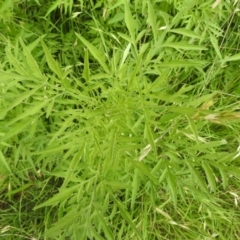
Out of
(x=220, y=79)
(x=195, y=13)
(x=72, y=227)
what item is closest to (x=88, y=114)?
(x=72, y=227)

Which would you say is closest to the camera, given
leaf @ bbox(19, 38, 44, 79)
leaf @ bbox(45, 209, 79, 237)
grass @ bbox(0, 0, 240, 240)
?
leaf @ bbox(19, 38, 44, 79)

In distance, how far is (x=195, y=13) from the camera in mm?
1586

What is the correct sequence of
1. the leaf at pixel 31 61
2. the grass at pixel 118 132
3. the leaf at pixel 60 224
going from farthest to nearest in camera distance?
the grass at pixel 118 132 → the leaf at pixel 60 224 → the leaf at pixel 31 61

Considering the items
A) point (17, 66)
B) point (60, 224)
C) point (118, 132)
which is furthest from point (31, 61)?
point (60, 224)

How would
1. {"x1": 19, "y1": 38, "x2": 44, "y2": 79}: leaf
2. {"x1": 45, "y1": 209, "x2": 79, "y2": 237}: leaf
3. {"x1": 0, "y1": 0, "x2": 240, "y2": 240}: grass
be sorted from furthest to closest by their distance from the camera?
{"x1": 0, "y1": 0, "x2": 240, "y2": 240}: grass, {"x1": 45, "y1": 209, "x2": 79, "y2": 237}: leaf, {"x1": 19, "y1": 38, "x2": 44, "y2": 79}: leaf

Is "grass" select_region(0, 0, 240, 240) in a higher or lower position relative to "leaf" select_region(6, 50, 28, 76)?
lower

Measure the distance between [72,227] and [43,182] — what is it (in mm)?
598

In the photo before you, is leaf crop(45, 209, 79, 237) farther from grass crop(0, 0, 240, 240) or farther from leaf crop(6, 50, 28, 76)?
leaf crop(6, 50, 28, 76)

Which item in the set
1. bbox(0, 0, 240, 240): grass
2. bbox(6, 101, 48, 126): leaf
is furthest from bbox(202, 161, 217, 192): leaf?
bbox(6, 101, 48, 126): leaf

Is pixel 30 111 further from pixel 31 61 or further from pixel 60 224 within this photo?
pixel 60 224

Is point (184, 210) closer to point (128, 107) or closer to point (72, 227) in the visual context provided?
point (72, 227)

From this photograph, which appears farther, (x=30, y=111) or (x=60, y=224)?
(x=60, y=224)

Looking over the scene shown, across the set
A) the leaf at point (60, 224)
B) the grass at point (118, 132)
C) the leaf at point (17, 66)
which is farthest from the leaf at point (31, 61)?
the leaf at point (60, 224)

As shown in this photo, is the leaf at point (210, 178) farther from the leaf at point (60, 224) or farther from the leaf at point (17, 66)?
the leaf at point (17, 66)
